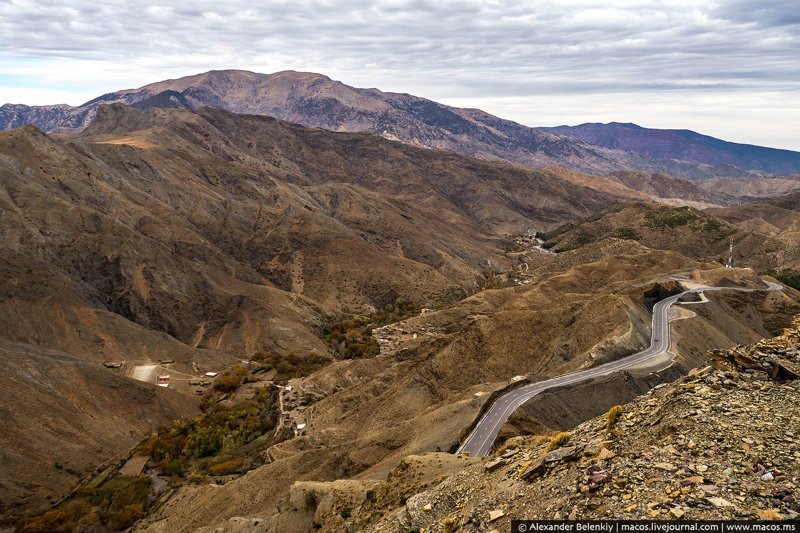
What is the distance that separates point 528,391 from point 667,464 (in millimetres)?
25312

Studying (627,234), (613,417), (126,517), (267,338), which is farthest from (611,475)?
(627,234)

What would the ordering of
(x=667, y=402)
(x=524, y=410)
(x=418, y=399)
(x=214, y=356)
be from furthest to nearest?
(x=214, y=356) → (x=418, y=399) → (x=524, y=410) → (x=667, y=402)

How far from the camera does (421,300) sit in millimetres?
116750

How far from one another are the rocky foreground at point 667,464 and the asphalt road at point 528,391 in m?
12.4

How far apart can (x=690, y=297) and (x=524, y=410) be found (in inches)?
1606

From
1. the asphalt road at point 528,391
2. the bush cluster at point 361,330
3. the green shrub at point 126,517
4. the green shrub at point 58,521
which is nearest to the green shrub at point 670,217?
the bush cluster at point 361,330

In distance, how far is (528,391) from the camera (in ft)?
131

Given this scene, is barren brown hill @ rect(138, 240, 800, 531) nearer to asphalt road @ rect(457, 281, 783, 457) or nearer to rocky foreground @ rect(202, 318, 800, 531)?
asphalt road @ rect(457, 281, 783, 457)

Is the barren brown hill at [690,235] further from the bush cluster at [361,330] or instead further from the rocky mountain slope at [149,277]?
the bush cluster at [361,330]

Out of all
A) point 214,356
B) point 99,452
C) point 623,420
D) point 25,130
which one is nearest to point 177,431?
point 99,452

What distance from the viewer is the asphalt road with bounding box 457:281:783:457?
34.7 metres

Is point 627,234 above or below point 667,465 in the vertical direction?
below

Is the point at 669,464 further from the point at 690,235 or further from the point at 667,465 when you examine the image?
the point at 690,235

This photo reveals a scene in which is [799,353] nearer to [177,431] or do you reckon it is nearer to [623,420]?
[623,420]
